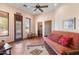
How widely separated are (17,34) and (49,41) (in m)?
0.68

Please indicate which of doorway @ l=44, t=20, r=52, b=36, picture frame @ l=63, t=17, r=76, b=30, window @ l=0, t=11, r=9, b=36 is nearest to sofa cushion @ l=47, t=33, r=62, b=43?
doorway @ l=44, t=20, r=52, b=36

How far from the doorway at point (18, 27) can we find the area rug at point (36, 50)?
0.28 m

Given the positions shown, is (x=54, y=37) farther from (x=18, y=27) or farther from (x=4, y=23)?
(x=4, y=23)

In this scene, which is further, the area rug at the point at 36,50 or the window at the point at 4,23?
the area rug at the point at 36,50

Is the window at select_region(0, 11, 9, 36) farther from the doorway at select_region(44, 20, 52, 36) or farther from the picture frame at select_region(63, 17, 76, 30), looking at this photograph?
the picture frame at select_region(63, 17, 76, 30)

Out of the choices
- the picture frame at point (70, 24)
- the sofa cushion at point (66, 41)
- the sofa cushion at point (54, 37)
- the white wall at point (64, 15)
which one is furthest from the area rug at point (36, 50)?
the picture frame at point (70, 24)

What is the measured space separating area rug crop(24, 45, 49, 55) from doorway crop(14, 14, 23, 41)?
11.1 inches

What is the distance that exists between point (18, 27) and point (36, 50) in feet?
1.94

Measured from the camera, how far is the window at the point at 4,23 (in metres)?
1.98

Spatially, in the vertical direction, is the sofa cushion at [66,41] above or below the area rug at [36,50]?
above

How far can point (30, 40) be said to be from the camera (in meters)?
2.26

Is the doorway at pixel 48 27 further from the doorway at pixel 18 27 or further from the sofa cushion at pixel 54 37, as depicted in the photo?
the doorway at pixel 18 27
